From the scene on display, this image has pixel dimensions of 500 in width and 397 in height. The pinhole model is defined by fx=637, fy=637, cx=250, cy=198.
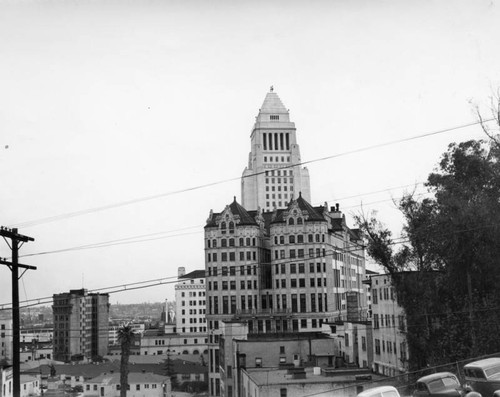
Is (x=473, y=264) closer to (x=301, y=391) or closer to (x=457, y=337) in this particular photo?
(x=457, y=337)

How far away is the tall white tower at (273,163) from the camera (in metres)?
162

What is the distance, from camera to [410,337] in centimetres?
4191

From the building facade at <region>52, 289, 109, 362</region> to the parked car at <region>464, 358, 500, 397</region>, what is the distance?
143 meters

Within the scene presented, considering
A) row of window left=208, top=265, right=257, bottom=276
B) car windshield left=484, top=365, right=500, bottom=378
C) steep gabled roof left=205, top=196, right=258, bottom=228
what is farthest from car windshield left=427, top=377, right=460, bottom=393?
steep gabled roof left=205, top=196, right=258, bottom=228

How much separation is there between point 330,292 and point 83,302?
335ft

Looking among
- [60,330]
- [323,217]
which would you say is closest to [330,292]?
[323,217]

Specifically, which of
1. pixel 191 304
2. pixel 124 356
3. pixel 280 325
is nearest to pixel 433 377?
pixel 124 356

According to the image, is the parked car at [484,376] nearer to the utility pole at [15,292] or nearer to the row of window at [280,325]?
the utility pole at [15,292]

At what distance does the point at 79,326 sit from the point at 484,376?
160188mm

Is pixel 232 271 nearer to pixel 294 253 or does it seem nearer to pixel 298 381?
pixel 294 253

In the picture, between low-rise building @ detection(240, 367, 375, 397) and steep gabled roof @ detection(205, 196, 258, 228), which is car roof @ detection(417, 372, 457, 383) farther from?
steep gabled roof @ detection(205, 196, 258, 228)

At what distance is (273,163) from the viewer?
16950cm

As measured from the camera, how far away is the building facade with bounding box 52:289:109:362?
16725cm

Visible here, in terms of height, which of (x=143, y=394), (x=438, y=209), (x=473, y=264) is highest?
(x=438, y=209)
